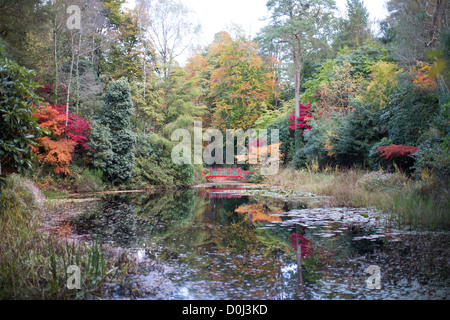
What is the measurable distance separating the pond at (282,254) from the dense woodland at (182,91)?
7.13 feet

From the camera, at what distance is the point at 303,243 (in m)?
4.90

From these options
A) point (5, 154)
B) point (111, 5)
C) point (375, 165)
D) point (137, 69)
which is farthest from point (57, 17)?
point (375, 165)

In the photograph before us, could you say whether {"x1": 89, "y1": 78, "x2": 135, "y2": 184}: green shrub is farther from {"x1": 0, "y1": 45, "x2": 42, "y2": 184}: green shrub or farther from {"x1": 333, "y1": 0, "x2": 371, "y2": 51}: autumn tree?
{"x1": 333, "y1": 0, "x2": 371, "y2": 51}: autumn tree

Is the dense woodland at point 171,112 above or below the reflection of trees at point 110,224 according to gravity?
above

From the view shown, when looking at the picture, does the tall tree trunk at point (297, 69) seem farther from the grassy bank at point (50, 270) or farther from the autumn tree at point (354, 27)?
the grassy bank at point (50, 270)

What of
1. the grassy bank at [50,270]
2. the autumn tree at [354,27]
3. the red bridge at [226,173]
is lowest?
the red bridge at [226,173]

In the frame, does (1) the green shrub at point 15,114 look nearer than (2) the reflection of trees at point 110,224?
Yes

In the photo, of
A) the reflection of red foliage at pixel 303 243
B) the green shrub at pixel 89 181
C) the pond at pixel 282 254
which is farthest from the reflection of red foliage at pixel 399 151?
Answer: the green shrub at pixel 89 181

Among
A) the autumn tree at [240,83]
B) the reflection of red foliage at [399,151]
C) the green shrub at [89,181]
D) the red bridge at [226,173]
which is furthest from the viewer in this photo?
the autumn tree at [240,83]

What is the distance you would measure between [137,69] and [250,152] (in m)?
8.53

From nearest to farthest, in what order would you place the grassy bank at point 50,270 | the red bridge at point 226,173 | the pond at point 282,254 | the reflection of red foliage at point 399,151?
the grassy bank at point 50,270 → the pond at point 282,254 → the reflection of red foliage at point 399,151 → the red bridge at point 226,173

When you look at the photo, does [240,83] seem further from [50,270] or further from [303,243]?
[50,270]

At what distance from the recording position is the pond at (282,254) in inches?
119

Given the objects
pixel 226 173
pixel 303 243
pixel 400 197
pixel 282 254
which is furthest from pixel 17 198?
pixel 226 173
